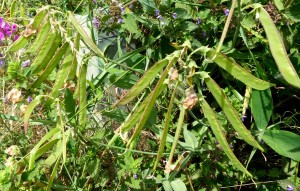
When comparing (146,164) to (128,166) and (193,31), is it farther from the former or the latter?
(193,31)

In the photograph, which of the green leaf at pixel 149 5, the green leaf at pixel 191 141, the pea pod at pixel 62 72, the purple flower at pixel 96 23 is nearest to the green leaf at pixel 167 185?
the green leaf at pixel 191 141

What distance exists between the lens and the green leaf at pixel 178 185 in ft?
4.15

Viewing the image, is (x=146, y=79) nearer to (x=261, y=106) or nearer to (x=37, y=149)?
(x=37, y=149)

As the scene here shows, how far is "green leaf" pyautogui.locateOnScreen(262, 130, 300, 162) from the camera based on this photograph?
1244mm

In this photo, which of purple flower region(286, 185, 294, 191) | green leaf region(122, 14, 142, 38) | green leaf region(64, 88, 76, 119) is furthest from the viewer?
green leaf region(122, 14, 142, 38)

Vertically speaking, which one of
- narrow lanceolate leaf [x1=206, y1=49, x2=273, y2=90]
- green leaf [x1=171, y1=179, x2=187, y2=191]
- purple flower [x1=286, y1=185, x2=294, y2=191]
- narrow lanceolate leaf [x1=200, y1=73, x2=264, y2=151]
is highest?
narrow lanceolate leaf [x1=206, y1=49, x2=273, y2=90]

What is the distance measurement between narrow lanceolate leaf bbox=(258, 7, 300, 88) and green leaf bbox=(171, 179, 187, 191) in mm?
526

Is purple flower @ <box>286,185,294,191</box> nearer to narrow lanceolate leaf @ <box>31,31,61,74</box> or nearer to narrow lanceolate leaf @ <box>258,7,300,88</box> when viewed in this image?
narrow lanceolate leaf @ <box>258,7,300,88</box>

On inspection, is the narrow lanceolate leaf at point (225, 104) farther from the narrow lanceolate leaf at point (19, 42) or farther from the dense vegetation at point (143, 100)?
the narrow lanceolate leaf at point (19, 42)

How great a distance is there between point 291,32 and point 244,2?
181 mm

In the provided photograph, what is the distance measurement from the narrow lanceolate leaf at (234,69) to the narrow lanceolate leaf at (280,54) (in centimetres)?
6

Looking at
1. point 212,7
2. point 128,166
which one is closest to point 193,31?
point 212,7

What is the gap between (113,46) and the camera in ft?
5.69

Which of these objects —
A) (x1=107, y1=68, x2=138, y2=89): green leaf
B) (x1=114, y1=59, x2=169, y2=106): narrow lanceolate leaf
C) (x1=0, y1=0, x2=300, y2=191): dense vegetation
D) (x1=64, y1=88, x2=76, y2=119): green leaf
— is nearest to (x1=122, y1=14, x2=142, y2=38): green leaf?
(x1=0, y1=0, x2=300, y2=191): dense vegetation
